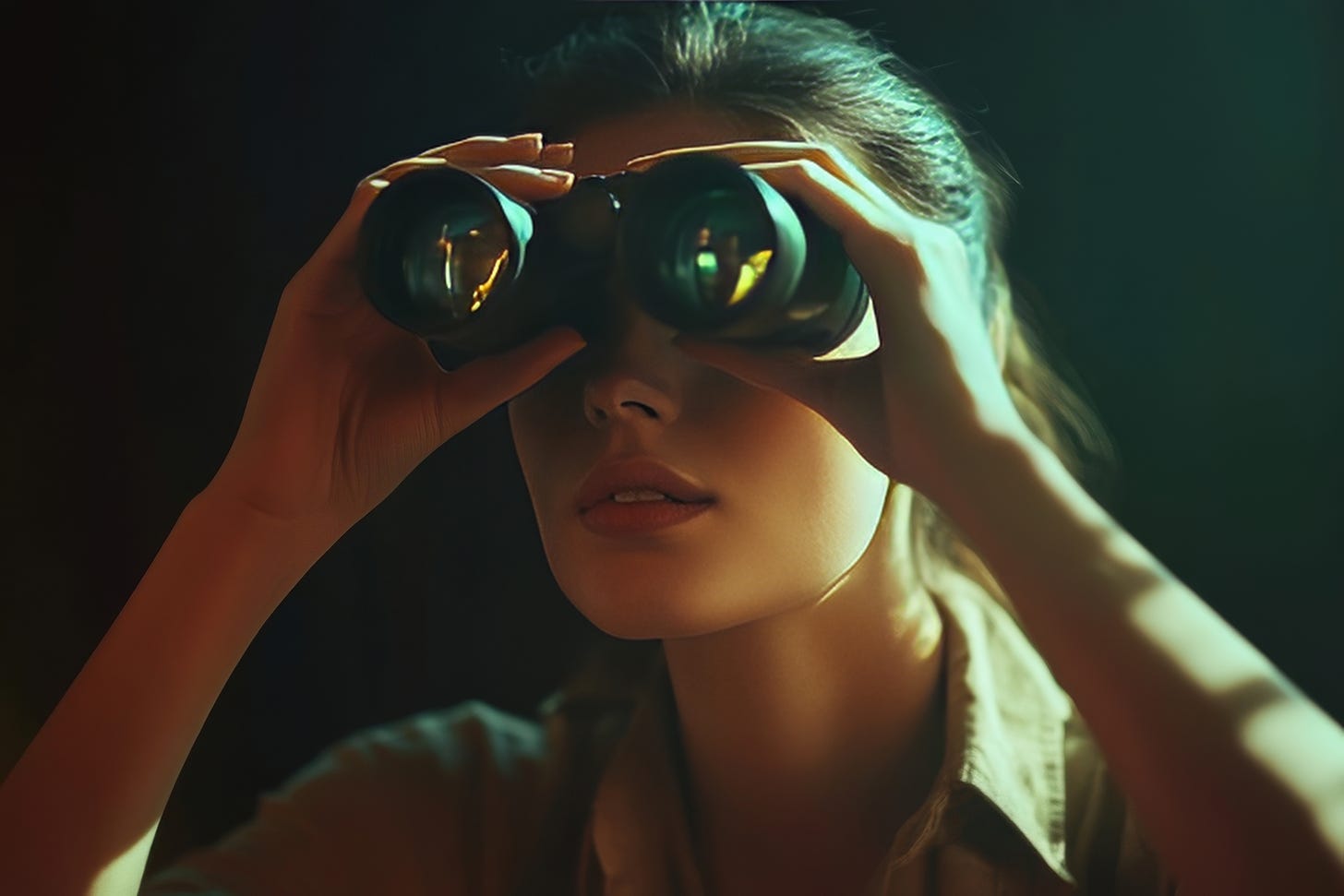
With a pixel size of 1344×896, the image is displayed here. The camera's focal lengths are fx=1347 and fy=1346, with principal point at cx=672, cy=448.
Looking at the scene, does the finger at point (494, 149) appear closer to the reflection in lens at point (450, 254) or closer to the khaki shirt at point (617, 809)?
the reflection in lens at point (450, 254)

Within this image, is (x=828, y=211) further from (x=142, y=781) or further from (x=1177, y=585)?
(x=142, y=781)

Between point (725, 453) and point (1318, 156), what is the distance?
711 mm

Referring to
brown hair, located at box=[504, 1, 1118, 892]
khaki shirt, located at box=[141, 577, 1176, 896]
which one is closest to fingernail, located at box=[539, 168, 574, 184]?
brown hair, located at box=[504, 1, 1118, 892]

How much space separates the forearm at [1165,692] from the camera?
658 millimetres

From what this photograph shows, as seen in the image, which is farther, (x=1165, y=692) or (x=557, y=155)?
(x=557, y=155)

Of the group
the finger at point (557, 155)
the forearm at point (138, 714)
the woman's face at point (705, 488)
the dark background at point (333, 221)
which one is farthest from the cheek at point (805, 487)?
the dark background at point (333, 221)

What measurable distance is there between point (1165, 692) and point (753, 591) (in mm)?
303

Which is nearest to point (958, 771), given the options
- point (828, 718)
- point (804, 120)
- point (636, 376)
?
point (828, 718)

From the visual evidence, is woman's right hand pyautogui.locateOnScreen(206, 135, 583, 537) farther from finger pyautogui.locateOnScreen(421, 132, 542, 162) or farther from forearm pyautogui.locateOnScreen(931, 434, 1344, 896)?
forearm pyautogui.locateOnScreen(931, 434, 1344, 896)

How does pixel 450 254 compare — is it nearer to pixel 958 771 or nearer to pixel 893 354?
pixel 893 354

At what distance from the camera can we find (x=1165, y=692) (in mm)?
699

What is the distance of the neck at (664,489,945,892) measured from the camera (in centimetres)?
103

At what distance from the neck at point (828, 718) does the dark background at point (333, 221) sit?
1.42ft

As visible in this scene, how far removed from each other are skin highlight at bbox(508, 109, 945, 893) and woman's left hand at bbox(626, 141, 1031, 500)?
0.04 m
